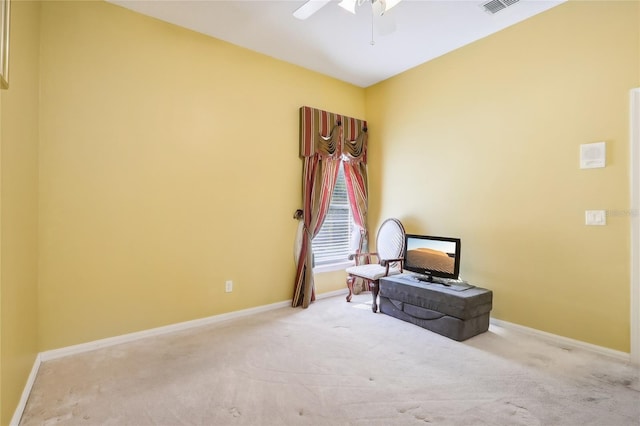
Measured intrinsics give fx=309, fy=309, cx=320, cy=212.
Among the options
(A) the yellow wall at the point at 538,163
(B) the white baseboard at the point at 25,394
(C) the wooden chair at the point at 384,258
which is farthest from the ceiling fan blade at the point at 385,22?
(B) the white baseboard at the point at 25,394

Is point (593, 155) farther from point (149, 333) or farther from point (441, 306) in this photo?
point (149, 333)

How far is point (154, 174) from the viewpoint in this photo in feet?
9.66

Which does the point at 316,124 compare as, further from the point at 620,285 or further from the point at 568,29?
the point at 620,285

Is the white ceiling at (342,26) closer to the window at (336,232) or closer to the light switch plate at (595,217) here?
the window at (336,232)

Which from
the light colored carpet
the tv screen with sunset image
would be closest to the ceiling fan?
the tv screen with sunset image

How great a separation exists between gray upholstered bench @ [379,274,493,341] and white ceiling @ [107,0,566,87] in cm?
239

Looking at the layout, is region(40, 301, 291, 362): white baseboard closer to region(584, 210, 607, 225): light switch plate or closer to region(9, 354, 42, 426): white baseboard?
region(9, 354, 42, 426): white baseboard

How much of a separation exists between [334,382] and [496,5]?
3443 millimetres

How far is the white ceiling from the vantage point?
9.08ft

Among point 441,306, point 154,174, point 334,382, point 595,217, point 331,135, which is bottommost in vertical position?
point 334,382

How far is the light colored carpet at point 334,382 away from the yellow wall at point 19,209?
339 mm

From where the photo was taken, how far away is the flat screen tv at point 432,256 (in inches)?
127

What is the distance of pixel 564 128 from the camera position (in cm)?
279

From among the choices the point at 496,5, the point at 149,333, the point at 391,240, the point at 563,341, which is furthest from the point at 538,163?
the point at 149,333
